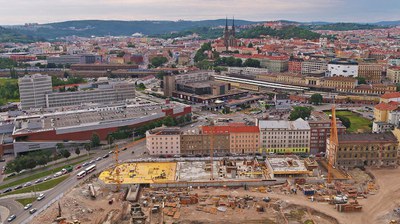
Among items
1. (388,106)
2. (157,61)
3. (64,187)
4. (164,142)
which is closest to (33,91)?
(164,142)

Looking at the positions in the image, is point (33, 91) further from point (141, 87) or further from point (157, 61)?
point (157, 61)

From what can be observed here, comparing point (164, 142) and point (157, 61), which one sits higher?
point (157, 61)

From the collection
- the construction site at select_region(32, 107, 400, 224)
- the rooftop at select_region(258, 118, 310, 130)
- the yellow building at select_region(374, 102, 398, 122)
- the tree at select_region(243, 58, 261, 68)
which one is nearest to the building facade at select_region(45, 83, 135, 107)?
the construction site at select_region(32, 107, 400, 224)

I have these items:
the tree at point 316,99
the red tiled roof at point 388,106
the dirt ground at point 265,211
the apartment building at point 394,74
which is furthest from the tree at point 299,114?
the apartment building at point 394,74

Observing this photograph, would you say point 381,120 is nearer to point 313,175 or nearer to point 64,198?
point 313,175

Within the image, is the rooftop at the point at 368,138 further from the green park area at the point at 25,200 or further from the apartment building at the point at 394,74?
the apartment building at the point at 394,74
